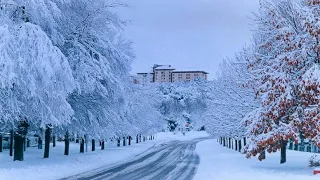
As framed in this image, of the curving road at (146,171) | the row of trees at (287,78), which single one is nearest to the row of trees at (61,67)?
the curving road at (146,171)

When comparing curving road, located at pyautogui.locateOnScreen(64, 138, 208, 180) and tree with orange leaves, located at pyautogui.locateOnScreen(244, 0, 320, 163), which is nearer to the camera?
tree with orange leaves, located at pyautogui.locateOnScreen(244, 0, 320, 163)

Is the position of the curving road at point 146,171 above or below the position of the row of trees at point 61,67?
below

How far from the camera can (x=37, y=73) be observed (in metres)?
16.7

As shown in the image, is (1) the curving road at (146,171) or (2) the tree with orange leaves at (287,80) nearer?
(2) the tree with orange leaves at (287,80)

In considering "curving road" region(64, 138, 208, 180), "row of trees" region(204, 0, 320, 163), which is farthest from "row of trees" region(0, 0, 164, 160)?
"row of trees" region(204, 0, 320, 163)

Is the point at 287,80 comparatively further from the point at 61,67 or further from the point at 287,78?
the point at 61,67

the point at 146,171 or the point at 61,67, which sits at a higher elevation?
the point at 61,67

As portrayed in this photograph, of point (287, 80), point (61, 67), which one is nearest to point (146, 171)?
point (61, 67)

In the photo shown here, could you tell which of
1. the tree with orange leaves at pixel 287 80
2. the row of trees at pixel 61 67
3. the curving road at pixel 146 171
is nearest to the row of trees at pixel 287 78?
the tree with orange leaves at pixel 287 80

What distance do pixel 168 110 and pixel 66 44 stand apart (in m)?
107

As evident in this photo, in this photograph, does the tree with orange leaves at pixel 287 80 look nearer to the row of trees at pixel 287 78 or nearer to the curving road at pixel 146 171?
the row of trees at pixel 287 78

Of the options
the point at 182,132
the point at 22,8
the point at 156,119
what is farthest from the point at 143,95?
the point at 182,132

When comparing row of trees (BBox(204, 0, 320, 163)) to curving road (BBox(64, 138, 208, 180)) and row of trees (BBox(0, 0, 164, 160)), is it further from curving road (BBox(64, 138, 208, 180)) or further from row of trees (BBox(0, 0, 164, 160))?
row of trees (BBox(0, 0, 164, 160))

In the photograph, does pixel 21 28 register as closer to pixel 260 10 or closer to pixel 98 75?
pixel 98 75
